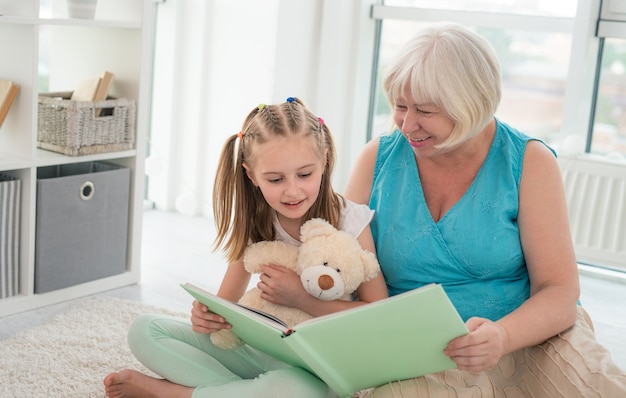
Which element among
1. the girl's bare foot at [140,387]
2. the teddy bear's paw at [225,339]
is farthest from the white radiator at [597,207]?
the girl's bare foot at [140,387]

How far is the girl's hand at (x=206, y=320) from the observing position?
151 centimetres

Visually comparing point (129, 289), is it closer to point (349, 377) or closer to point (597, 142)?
point (349, 377)

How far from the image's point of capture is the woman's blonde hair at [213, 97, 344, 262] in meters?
1.57

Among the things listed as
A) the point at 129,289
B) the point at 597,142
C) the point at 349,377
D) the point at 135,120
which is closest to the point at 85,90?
the point at 135,120

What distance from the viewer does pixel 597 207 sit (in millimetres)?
2848

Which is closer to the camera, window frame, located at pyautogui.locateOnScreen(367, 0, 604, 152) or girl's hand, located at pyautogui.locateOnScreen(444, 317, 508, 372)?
girl's hand, located at pyautogui.locateOnScreen(444, 317, 508, 372)

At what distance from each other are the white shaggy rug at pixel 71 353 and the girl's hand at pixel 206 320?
43 cm

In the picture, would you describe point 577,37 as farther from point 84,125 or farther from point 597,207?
point 84,125

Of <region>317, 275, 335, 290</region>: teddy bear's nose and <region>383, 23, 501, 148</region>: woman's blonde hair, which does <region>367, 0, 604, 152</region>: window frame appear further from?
<region>317, 275, 335, 290</region>: teddy bear's nose

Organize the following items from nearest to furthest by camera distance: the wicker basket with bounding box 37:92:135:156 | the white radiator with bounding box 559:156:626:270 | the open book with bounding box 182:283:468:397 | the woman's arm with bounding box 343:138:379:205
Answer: the open book with bounding box 182:283:468:397 < the woman's arm with bounding box 343:138:379:205 < the wicker basket with bounding box 37:92:135:156 < the white radiator with bounding box 559:156:626:270

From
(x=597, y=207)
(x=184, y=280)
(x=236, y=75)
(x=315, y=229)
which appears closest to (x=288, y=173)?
(x=315, y=229)

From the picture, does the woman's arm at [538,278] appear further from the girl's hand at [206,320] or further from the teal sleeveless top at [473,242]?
the girl's hand at [206,320]

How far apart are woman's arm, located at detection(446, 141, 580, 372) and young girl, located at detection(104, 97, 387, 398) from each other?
0.30 meters

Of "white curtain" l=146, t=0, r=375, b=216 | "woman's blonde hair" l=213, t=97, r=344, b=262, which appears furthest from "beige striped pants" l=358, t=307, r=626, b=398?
"white curtain" l=146, t=0, r=375, b=216
